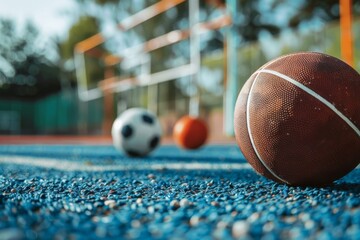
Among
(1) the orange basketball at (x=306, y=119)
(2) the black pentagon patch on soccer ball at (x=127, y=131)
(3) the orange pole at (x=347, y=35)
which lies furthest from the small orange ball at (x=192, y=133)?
(1) the orange basketball at (x=306, y=119)

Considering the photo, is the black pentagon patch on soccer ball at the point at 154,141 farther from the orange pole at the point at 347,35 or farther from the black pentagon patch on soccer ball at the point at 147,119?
the orange pole at the point at 347,35

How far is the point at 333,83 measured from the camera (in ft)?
7.06

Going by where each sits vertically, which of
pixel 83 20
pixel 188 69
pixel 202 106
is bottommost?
pixel 202 106

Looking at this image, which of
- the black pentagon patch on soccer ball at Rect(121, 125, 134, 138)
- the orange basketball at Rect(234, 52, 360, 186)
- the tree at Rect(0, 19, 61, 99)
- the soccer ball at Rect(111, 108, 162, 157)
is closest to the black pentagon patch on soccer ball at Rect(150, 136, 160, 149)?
the soccer ball at Rect(111, 108, 162, 157)

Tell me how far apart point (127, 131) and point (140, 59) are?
762 centimetres

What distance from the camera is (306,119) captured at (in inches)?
83.3

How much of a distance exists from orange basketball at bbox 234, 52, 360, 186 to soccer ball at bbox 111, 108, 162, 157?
114 inches

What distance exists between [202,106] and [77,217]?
35.0 feet

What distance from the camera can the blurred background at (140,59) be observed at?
34.8 ft

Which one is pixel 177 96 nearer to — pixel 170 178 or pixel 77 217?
pixel 170 178

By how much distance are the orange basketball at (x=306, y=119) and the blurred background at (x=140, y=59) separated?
6.32 metres

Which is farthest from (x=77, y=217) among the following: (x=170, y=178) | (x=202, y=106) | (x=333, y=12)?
(x=333, y=12)

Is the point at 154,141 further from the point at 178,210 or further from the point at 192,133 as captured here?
the point at 178,210

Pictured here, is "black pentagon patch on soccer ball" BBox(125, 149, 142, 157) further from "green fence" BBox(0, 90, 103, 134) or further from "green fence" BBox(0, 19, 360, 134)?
"green fence" BBox(0, 90, 103, 134)
